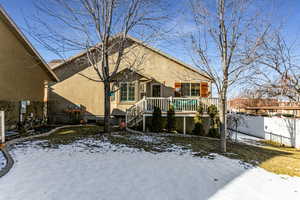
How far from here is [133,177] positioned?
12.2ft

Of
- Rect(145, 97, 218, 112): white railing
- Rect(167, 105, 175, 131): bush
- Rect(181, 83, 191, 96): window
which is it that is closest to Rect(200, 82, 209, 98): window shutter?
Rect(181, 83, 191, 96): window

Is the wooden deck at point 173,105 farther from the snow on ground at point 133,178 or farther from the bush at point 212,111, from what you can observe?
the snow on ground at point 133,178

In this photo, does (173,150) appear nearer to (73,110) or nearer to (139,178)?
(139,178)

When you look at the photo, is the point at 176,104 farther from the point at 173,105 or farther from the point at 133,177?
the point at 133,177

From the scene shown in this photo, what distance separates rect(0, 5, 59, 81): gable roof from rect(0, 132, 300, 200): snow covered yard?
24.7ft

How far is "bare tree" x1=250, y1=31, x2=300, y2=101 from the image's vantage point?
9539 mm

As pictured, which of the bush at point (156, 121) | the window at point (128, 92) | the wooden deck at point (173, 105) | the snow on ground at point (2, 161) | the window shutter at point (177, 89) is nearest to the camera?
the snow on ground at point (2, 161)

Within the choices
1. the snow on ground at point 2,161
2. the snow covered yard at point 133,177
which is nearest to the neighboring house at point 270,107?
the snow covered yard at point 133,177

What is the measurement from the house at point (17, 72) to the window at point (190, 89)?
393 inches

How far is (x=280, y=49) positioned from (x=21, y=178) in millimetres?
13224

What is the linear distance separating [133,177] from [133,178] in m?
0.05

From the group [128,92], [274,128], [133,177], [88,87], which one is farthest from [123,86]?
[274,128]

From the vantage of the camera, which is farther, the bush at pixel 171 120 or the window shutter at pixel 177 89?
the window shutter at pixel 177 89

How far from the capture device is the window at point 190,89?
13453mm
